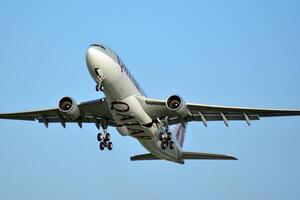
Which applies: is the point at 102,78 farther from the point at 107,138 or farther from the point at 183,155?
the point at 183,155

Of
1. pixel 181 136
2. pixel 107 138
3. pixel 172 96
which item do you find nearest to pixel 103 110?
pixel 107 138

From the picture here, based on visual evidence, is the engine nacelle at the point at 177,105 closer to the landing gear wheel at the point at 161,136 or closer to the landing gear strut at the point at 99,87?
the landing gear wheel at the point at 161,136

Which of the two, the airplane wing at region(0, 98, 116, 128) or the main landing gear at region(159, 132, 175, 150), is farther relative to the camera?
the airplane wing at region(0, 98, 116, 128)

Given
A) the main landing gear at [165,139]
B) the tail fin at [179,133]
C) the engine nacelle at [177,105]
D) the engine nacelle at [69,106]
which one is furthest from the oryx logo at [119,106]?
the tail fin at [179,133]

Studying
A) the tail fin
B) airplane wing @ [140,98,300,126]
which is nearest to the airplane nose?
airplane wing @ [140,98,300,126]

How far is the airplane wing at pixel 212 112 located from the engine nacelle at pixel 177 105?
0.34 meters

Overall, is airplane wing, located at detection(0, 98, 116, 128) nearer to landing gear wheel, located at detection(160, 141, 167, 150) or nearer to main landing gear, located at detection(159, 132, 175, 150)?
main landing gear, located at detection(159, 132, 175, 150)

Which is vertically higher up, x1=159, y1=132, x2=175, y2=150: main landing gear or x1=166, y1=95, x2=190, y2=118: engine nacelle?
x1=166, y1=95, x2=190, y2=118: engine nacelle

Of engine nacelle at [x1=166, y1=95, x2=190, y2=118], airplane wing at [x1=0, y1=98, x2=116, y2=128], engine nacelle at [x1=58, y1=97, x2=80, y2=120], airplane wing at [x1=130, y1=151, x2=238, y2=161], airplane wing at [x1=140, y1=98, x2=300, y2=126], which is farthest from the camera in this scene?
airplane wing at [x1=130, y1=151, x2=238, y2=161]

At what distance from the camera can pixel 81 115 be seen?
38906mm

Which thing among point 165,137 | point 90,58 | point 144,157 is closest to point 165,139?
point 165,137

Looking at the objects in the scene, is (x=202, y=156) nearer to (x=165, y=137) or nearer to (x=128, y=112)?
(x=165, y=137)

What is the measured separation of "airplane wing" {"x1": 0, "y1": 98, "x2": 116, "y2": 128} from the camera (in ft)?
125

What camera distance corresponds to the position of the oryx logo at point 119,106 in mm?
35062
